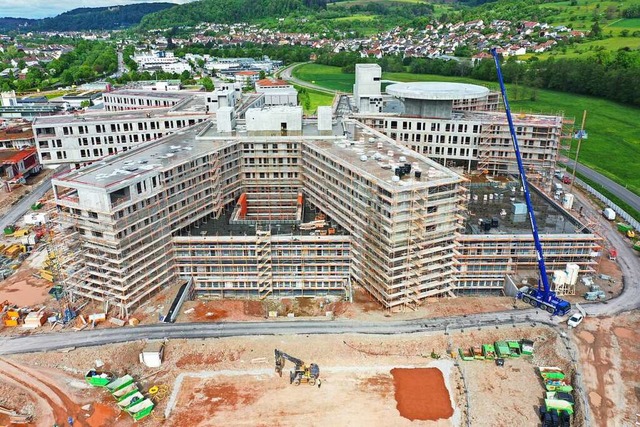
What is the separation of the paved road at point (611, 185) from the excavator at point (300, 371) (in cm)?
8533

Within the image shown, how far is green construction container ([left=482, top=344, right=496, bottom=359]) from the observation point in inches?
2739

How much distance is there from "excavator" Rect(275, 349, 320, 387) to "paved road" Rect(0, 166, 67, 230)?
81.7 meters

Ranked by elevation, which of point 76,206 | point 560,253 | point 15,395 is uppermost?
point 76,206

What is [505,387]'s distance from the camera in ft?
214

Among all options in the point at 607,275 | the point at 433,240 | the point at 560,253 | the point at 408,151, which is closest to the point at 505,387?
the point at 433,240

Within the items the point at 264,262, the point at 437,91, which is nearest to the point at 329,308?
the point at 264,262

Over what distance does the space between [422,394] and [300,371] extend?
1623 cm

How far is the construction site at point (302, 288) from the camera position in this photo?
2505 inches

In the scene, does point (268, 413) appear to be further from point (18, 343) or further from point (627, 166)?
point (627, 166)

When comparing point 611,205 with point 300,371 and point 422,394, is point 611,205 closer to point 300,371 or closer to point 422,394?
point 422,394

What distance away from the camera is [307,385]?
2579 inches

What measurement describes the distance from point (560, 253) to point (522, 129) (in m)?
42.3

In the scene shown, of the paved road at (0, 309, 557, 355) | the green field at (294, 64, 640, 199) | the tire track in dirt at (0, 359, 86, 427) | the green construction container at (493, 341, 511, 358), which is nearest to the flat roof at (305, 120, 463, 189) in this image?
the paved road at (0, 309, 557, 355)

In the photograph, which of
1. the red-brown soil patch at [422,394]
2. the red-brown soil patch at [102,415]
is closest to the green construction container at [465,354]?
the red-brown soil patch at [422,394]
